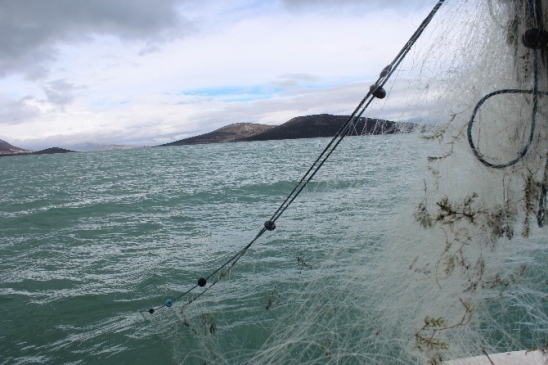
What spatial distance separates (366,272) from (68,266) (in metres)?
8.21

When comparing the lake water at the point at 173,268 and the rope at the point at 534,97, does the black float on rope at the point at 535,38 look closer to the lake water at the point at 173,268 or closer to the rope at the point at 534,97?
the rope at the point at 534,97

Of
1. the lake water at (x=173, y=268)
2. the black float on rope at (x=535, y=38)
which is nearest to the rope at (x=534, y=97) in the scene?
the black float on rope at (x=535, y=38)

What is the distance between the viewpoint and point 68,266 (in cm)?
950

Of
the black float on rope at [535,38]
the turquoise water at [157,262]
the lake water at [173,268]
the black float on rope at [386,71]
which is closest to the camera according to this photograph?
the black float on rope at [535,38]

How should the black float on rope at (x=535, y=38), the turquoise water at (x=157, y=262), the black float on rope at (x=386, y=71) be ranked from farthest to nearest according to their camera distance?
1. the turquoise water at (x=157, y=262)
2. the black float on rope at (x=386, y=71)
3. the black float on rope at (x=535, y=38)

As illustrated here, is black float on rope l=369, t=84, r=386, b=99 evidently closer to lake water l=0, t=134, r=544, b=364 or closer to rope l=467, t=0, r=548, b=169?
lake water l=0, t=134, r=544, b=364

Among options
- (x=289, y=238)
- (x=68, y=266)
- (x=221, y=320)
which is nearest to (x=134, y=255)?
(x=68, y=266)

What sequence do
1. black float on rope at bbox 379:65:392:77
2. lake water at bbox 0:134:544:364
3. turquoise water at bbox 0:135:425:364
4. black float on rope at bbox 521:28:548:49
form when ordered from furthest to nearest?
turquoise water at bbox 0:135:425:364
lake water at bbox 0:134:544:364
black float on rope at bbox 379:65:392:77
black float on rope at bbox 521:28:548:49

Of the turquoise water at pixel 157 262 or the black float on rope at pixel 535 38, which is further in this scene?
the turquoise water at pixel 157 262

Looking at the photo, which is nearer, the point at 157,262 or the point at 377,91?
the point at 377,91

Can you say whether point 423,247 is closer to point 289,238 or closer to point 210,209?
point 289,238

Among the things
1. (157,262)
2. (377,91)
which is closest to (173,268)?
(157,262)

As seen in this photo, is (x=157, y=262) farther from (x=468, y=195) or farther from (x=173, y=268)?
(x=468, y=195)

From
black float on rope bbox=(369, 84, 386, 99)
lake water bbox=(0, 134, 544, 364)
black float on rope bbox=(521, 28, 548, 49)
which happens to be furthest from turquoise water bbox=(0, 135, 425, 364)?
black float on rope bbox=(521, 28, 548, 49)
